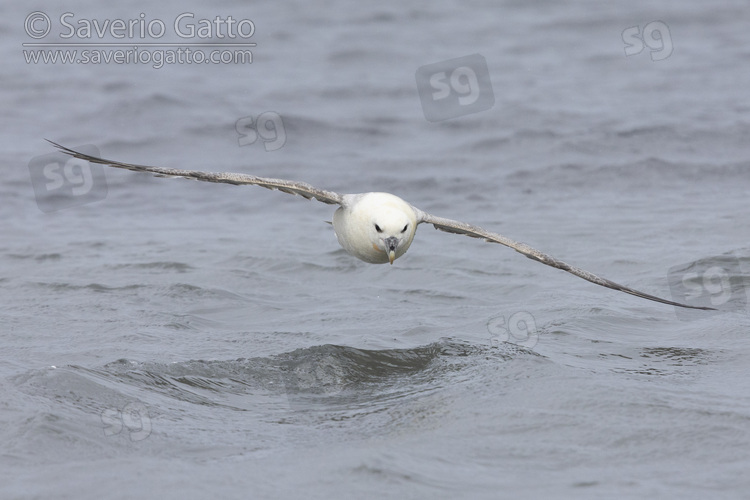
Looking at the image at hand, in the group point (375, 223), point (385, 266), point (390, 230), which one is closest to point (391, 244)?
point (390, 230)

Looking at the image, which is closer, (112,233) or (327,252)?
(327,252)

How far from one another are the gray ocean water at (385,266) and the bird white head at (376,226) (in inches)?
34.8

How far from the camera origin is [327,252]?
39.9 feet

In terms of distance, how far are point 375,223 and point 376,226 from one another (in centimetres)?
3

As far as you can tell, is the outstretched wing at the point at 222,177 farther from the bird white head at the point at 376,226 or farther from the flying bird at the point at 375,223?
the bird white head at the point at 376,226

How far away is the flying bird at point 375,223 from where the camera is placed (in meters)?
8.16

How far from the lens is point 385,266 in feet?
37.8

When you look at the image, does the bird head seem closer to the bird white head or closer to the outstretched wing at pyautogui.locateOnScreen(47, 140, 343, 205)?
the bird white head

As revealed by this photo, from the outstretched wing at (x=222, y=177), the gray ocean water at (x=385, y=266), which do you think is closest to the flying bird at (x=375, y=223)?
the outstretched wing at (x=222, y=177)

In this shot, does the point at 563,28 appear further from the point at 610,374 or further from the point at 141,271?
the point at 610,374

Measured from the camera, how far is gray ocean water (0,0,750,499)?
6.36 m

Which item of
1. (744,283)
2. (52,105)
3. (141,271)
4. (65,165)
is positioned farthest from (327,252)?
(52,105)

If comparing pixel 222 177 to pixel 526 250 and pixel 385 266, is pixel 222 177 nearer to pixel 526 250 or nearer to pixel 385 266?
pixel 526 250

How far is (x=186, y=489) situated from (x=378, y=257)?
332 centimetres
